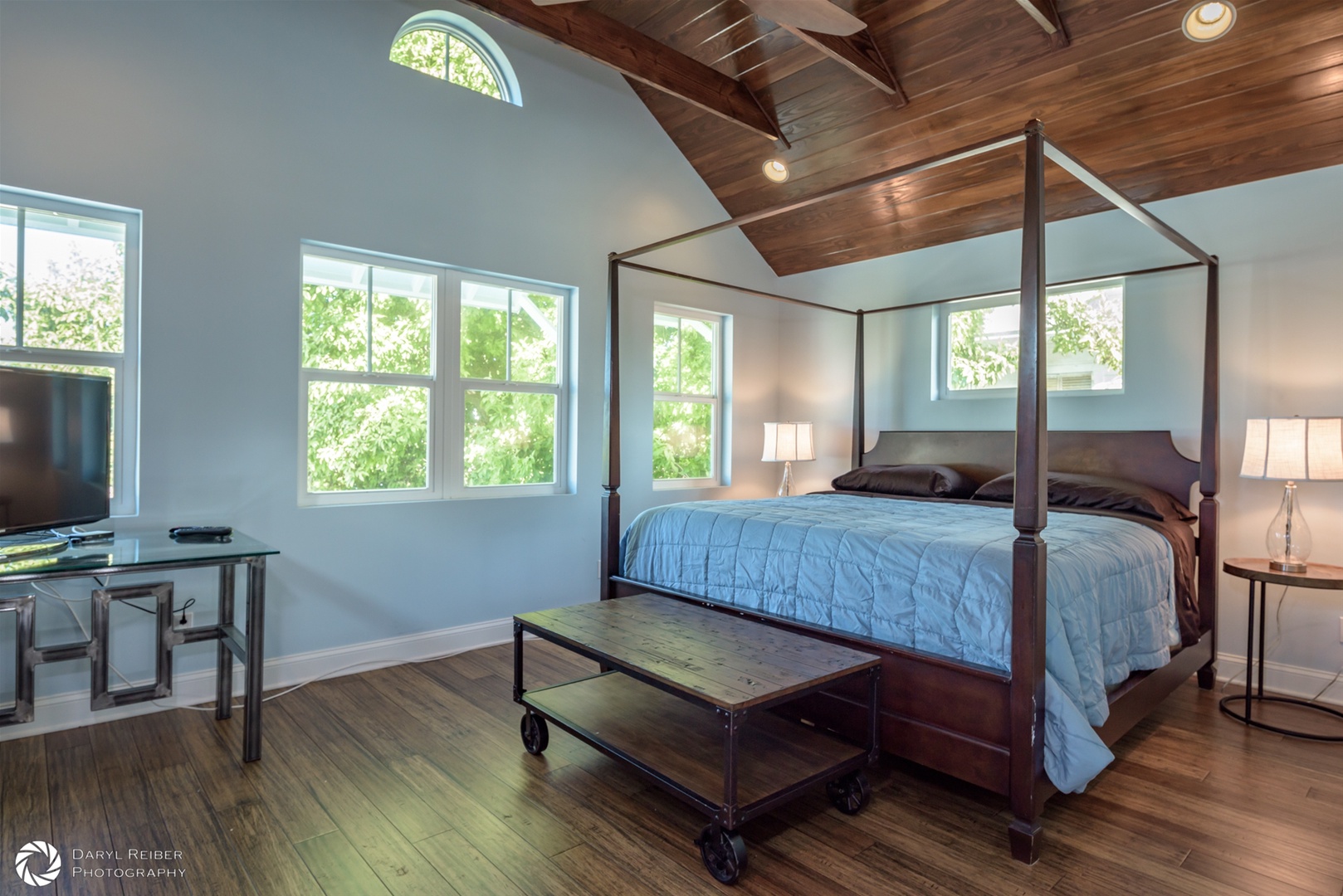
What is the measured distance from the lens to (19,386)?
7.47 feet

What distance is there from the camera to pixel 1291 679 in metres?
3.23

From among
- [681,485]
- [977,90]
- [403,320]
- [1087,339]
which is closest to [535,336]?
[403,320]

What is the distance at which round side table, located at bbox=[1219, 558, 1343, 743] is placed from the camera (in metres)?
2.70

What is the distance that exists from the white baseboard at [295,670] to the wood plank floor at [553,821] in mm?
63

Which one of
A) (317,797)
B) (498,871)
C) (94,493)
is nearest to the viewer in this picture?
(498,871)

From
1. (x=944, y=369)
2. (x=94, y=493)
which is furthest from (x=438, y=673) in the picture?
(x=944, y=369)

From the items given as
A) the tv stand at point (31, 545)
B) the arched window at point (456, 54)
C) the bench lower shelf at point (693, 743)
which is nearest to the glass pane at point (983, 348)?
the bench lower shelf at point (693, 743)

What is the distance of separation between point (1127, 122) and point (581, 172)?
9.24ft

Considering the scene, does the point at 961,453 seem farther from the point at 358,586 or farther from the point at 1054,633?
the point at 358,586

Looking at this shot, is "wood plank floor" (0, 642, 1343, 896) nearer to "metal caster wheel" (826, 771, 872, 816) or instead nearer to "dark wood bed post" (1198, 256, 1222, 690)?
"metal caster wheel" (826, 771, 872, 816)

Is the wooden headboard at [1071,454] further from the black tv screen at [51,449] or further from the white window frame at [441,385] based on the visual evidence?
the black tv screen at [51,449]

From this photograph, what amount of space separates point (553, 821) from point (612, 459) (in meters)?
1.58

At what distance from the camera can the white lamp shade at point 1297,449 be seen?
2.74 metres

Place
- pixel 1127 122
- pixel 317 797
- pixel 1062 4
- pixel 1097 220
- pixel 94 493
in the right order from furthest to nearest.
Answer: pixel 1097 220
pixel 1127 122
pixel 1062 4
pixel 94 493
pixel 317 797
